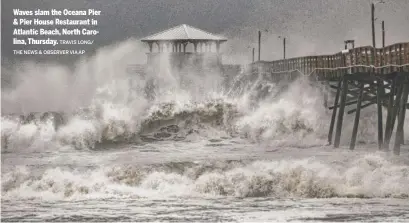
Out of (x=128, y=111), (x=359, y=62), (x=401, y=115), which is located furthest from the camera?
(x=128, y=111)

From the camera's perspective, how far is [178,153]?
2328cm

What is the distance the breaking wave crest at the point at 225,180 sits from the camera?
690 inches

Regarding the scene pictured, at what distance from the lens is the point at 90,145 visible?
2495 centimetres

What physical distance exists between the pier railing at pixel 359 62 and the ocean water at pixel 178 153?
134 cm

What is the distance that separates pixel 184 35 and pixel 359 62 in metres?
12.6

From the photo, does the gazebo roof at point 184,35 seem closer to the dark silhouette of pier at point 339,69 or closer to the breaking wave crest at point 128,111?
the dark silhouette of pier at point 339,69

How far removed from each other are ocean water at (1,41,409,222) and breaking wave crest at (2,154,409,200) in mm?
29

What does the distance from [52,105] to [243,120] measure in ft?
22.2

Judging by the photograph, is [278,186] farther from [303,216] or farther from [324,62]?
[324,62]

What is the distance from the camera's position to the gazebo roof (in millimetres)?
32906

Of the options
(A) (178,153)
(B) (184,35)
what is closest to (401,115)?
(A) (178,153)

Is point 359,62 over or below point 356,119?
over

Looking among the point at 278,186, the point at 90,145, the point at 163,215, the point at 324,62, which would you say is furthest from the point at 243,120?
the point at 163,215

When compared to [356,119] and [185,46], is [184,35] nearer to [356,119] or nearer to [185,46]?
[185,46]
